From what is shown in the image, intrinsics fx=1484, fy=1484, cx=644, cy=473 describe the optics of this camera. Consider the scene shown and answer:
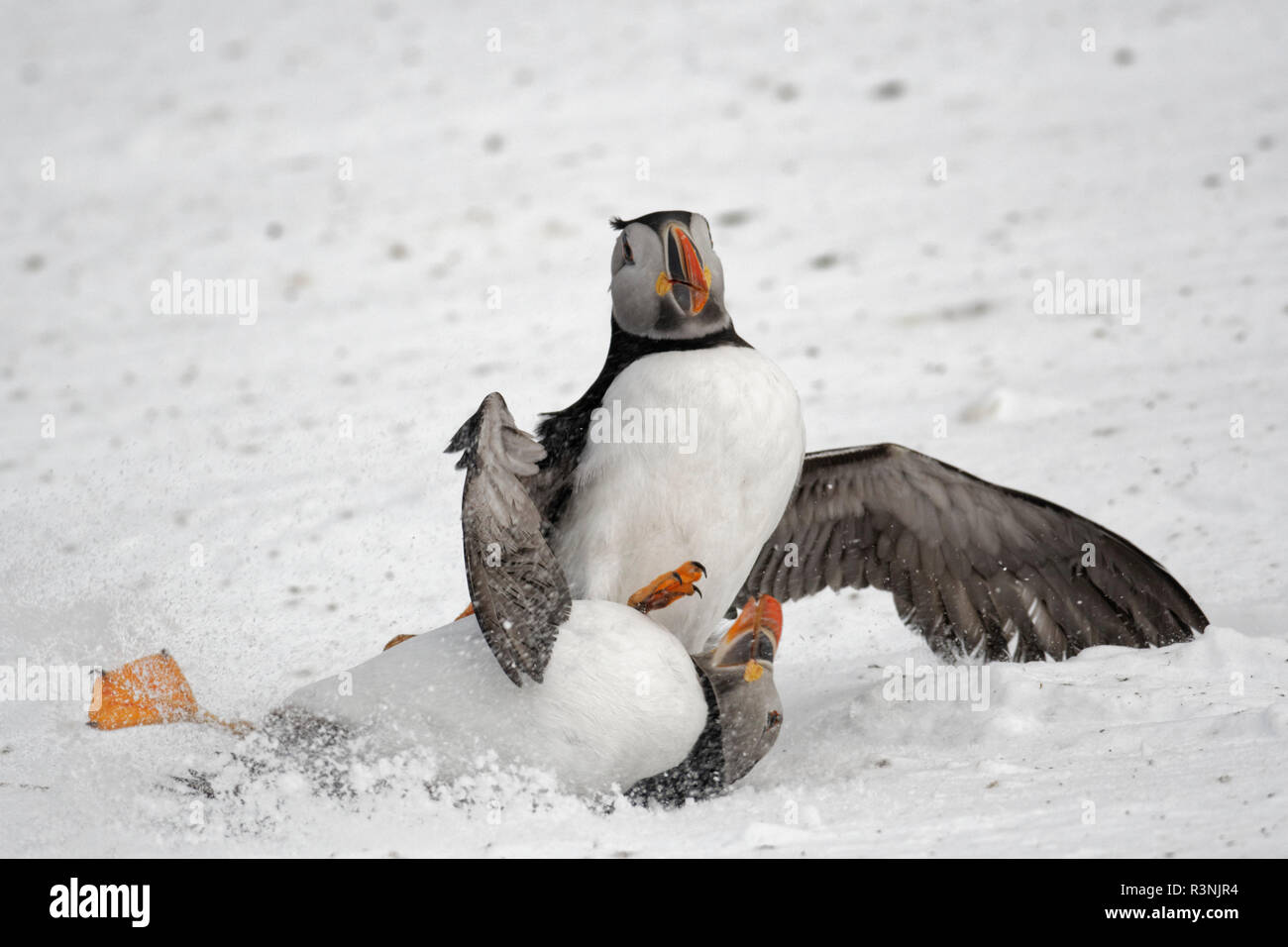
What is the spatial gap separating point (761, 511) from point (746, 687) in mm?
452

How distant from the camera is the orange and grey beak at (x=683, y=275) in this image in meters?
3.70

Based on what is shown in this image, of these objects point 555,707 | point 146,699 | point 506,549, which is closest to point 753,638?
point 555,707

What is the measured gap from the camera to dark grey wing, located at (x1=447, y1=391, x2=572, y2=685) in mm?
3264

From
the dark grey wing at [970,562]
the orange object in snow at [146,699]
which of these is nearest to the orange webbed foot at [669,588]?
the dark grey wing at [970,562]

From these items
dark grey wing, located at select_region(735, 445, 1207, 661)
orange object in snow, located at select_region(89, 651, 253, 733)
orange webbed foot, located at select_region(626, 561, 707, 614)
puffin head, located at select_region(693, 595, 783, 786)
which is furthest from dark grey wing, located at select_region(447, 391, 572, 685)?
dark grey wing, located at select_region(735, 445, 1207, 661)

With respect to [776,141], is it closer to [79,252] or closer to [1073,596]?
[79,252]

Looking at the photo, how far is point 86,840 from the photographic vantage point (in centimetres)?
321

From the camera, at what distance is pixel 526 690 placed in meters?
3.42

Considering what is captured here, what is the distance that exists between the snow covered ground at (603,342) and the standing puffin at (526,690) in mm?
125

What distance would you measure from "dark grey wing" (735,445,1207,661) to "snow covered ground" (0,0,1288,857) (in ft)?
0.42

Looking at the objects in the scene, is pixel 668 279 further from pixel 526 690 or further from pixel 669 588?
pixel 526 690

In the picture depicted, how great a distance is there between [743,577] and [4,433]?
14.4ft

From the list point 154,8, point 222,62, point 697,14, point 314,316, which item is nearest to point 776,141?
point 697,14

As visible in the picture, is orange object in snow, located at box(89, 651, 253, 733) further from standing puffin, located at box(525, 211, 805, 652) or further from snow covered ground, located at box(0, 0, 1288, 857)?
standing puffin, located at box(525, 211, 805, 652)
